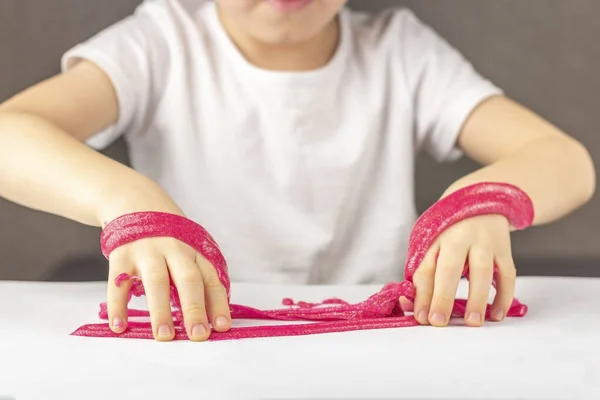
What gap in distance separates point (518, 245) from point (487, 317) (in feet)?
1.73

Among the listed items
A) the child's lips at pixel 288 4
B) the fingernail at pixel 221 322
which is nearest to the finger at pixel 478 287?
the fingernail at pixel 221 322

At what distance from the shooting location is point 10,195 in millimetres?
791

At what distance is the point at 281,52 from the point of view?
3.20 feet

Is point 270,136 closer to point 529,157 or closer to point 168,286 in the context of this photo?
point 529,157

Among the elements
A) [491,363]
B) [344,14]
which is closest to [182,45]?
[344,14]

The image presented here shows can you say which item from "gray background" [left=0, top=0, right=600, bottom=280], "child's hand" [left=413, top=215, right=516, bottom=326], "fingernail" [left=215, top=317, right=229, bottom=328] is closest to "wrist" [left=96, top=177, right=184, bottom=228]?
"fingernail" [left=215, top=317, right=229, bottom=328]

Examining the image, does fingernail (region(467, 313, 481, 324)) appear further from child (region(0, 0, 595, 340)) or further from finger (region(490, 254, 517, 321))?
child (region(0, 0, 595, 340))

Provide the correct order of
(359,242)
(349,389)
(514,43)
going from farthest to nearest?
(514,43)
(359,242)
(349,389)

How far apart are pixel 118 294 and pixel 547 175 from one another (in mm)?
441

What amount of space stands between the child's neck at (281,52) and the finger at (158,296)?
0.42 m

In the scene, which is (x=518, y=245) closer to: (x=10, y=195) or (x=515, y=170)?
(x=515, y=170)

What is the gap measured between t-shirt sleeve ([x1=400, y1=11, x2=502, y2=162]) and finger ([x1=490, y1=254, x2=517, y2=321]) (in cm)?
34

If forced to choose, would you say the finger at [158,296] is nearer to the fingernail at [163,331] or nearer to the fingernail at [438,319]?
the fingernail at [163,331]

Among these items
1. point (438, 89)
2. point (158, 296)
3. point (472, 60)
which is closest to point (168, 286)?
point (158, 296)
